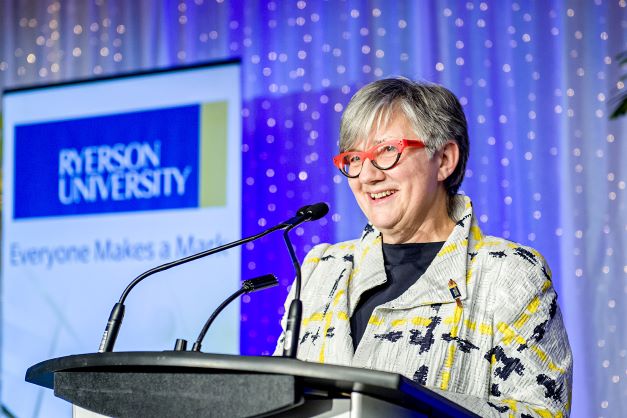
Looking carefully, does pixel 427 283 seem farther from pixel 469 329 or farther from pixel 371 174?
pixel 371 174

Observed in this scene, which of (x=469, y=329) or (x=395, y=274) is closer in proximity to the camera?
(x=469, y=329)

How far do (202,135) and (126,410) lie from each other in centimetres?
330

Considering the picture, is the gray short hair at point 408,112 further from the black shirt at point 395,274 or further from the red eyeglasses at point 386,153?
the black shirt at point 395,274

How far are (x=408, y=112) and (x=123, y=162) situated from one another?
288 cm

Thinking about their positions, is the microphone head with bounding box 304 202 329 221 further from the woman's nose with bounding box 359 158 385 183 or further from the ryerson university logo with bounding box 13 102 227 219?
the ryerson university logo with bounding box 13 102 227 219

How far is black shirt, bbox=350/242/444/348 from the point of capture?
208 cm

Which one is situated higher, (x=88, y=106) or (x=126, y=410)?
(x=88, y=106)

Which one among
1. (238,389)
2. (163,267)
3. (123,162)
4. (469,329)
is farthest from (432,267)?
(123,162)

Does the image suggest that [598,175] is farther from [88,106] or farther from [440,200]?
[88,106]

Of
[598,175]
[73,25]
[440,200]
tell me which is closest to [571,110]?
[598,175]

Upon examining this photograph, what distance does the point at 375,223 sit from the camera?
2.17 meters

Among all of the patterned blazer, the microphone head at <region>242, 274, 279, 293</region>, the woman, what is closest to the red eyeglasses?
the woman

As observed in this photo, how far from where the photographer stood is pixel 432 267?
6.72 feet

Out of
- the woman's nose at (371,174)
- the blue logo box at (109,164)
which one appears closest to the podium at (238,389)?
the woman's nose at (371,174)
